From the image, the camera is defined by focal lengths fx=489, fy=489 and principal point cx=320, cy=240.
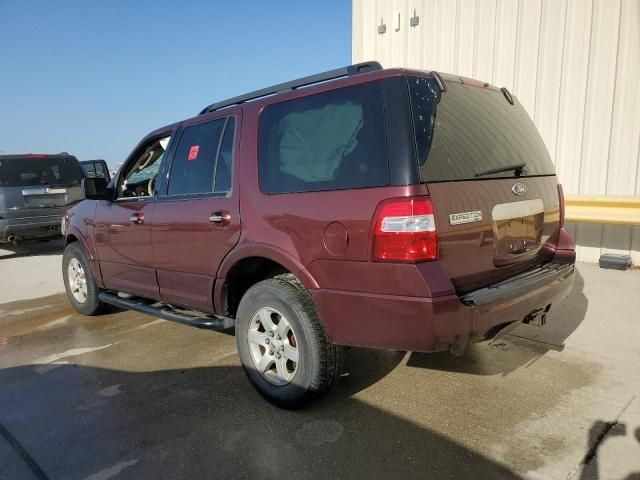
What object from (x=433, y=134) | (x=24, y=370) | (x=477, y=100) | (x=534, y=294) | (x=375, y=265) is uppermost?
(x=477, y=100)

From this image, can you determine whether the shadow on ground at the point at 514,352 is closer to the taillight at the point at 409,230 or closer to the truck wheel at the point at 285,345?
the truck wheel at the point at 285,345

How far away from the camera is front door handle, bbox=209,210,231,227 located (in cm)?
330

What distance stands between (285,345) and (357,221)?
97 centimetres

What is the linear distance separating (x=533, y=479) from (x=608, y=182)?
5346mm

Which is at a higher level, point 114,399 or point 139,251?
point 139,251

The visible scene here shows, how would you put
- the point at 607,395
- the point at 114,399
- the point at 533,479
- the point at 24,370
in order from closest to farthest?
1. the point at 533,479
2. the point at 607,395
3. the point at 114,399
4. the point at 24,370

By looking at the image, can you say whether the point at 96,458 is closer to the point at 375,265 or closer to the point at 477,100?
the point at 375,265

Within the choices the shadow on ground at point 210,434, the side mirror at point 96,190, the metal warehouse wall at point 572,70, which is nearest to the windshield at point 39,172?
the side mirror at point 96,190

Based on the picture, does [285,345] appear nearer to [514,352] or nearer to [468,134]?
[468,134]

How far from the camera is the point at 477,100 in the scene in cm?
300

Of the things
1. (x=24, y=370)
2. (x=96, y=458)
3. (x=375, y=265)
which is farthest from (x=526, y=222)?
(x=24, y=370)

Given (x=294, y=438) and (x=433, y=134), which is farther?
(x=294, y=438)

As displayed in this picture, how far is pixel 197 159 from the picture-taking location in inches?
148

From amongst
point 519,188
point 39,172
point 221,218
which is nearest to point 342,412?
point 221,218
